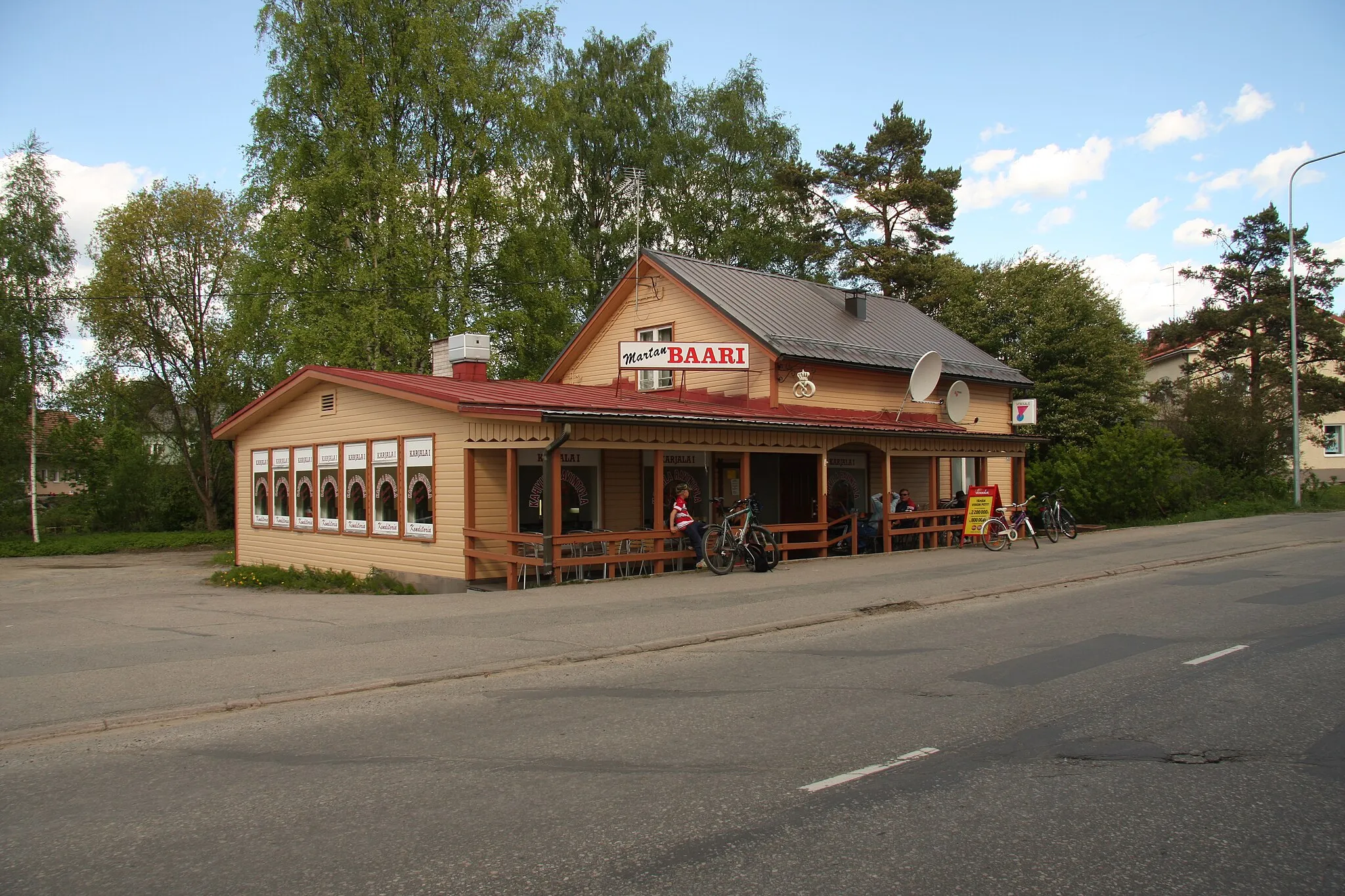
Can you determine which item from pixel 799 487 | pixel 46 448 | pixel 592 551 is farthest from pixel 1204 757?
pixel 46 448

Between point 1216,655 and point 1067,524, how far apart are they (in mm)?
15246

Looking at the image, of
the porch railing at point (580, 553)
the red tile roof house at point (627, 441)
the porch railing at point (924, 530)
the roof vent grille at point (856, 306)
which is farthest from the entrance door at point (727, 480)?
the roof vent grille at point (856, 306)

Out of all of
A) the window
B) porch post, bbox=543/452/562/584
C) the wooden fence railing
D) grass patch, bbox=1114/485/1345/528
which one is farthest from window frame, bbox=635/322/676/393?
grass patch, bbox=1114/485/1345/528

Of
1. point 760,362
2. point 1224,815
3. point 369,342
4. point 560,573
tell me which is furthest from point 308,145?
point 1224,815

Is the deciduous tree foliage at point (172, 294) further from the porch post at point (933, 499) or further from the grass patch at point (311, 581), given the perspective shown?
the porch post at point (933, 499)

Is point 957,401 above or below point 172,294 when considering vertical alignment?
below

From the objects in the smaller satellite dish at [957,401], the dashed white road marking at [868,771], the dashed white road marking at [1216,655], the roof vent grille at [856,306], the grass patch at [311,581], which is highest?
the roof vent grille at [856,306]

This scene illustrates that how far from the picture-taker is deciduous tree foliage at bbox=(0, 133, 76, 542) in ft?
118

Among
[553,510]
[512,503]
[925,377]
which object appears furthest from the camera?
[925,377]

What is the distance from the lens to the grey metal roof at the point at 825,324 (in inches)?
934

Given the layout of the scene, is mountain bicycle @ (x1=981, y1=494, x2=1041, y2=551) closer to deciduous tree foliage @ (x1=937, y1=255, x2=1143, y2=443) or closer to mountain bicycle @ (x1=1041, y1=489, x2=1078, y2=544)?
mountain bicycle @ (x1=1041, y1=489, x2=1078, y2=544)

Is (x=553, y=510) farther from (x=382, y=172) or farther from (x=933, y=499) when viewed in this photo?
(x=382, y=172)

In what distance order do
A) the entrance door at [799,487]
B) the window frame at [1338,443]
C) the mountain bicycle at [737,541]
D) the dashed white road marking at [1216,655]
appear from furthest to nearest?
the window frame at [1338,443] < the entrance door at [799,487] < the mountain bicycle at [737,541] < the dashed white road marking at [1216,655]

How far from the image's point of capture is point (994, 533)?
21516mm
